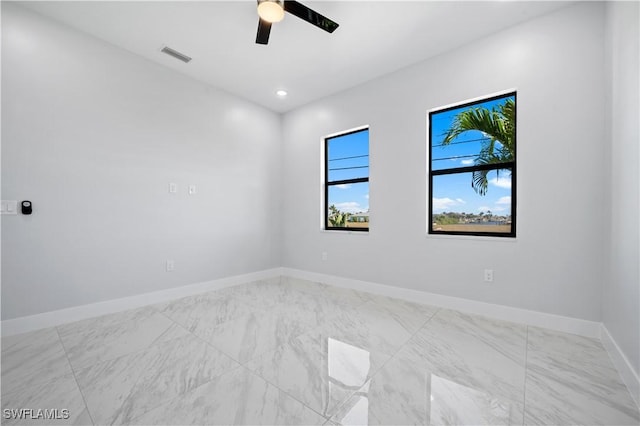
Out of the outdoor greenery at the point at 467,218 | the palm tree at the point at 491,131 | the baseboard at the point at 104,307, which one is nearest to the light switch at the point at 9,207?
the baseboard at the point at 104,307

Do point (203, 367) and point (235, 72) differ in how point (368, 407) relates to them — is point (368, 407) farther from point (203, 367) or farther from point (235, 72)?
point (235, 72)

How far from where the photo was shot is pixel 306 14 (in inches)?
83.8

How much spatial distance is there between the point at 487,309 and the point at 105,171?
408 centimetres

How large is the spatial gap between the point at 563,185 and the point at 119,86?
4.40m

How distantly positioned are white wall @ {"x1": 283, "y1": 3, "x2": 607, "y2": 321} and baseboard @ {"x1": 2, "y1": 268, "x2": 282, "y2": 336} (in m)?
1.84

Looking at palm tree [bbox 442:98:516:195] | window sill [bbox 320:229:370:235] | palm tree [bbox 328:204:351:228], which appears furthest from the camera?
palm tree [bbox 328:204:351:228]

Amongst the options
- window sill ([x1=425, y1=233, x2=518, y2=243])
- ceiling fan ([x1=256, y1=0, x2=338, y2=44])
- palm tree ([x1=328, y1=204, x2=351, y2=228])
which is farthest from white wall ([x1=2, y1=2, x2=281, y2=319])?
window sill ([x1=425, y1=233, x2=518, y2=243])

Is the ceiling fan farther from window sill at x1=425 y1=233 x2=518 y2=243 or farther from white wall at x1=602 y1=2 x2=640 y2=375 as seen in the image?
window sill at x1=425 y1=233 x2=518 y2=243

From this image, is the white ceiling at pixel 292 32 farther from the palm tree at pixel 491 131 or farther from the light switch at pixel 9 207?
the light switch at pixel 9 207

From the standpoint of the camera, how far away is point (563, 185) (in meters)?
2.31

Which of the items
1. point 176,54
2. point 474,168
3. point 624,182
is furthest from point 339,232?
point 176,54

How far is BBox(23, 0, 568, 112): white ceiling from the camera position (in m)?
2.33

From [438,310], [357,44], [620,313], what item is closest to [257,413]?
[438,310]

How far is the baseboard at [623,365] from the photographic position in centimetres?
143
